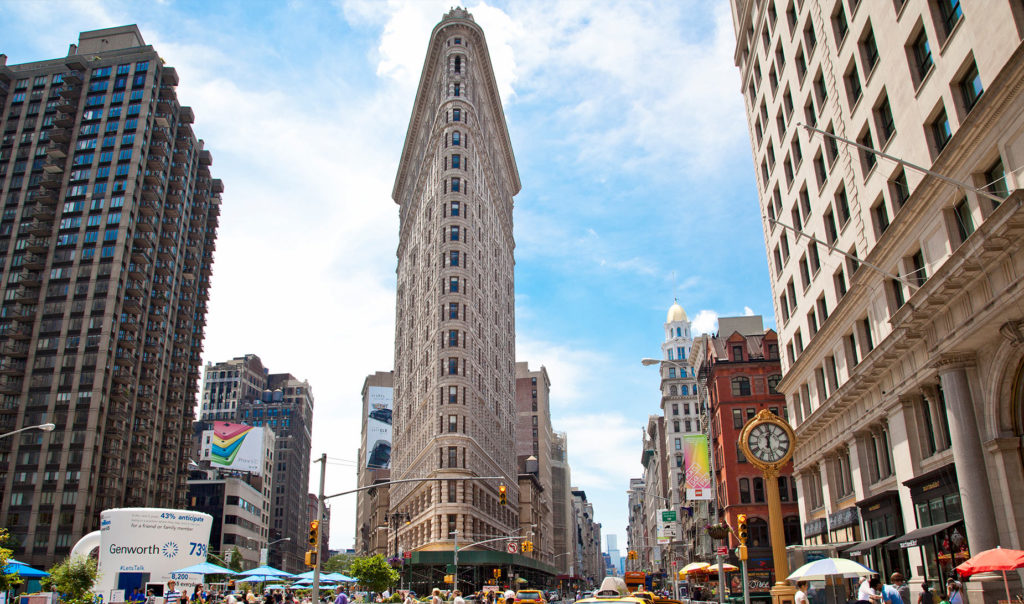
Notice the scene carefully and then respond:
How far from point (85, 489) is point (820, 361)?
8877 centimetres

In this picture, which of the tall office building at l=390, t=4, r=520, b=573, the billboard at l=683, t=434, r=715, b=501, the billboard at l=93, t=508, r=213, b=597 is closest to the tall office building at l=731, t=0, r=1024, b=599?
the billboard at l=683, t=434, r=715, b=501

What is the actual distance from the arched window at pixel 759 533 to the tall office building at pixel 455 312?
29790mm

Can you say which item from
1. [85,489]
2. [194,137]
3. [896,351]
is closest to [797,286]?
[896,351]

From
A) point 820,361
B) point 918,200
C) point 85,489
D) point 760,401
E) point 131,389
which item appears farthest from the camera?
point 131,389

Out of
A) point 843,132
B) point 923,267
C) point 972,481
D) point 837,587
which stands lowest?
point 837,587

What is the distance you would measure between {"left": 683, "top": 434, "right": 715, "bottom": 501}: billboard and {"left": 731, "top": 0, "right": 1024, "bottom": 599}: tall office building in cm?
691

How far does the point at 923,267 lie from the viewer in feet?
89.7

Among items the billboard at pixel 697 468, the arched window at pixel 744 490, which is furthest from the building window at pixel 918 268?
the arched window at pixel 744 490

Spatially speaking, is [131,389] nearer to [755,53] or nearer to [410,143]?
[410,143]

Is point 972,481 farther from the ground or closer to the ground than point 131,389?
closer to the ground

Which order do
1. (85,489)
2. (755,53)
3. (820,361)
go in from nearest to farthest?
(820,361) → (755,53) → (85,489)

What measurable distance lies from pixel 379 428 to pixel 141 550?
115 m

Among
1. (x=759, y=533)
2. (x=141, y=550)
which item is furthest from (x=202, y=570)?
(x=759, y=533)

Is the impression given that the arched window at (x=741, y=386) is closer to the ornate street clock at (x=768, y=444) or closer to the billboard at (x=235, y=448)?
the ornate street clock at (x=768, y=444)
